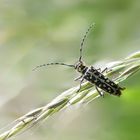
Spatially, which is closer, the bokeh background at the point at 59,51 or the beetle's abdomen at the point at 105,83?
the beetle's abdomen at the point at 105,83

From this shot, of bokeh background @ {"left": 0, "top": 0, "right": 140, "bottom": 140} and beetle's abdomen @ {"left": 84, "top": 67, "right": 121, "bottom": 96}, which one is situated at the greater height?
bokeh background @ {"left": 0, "top": 0, "right": 140, "bottom": 140}

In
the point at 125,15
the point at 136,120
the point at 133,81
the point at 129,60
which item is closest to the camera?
the point at 129,60

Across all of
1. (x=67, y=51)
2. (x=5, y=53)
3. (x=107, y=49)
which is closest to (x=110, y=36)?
(x=107, y=49)

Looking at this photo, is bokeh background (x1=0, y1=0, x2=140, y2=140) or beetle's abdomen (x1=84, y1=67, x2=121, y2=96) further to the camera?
bokeh background (x1=0, y1=0, x2=140, y2=140)

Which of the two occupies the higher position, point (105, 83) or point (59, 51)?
point (59, 51)

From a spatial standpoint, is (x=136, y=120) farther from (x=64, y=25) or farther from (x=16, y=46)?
(x=16, y=46)

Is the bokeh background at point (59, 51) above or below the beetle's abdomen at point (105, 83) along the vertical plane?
above

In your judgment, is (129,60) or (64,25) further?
(64,25)

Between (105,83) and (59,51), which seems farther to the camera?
(59,51)
